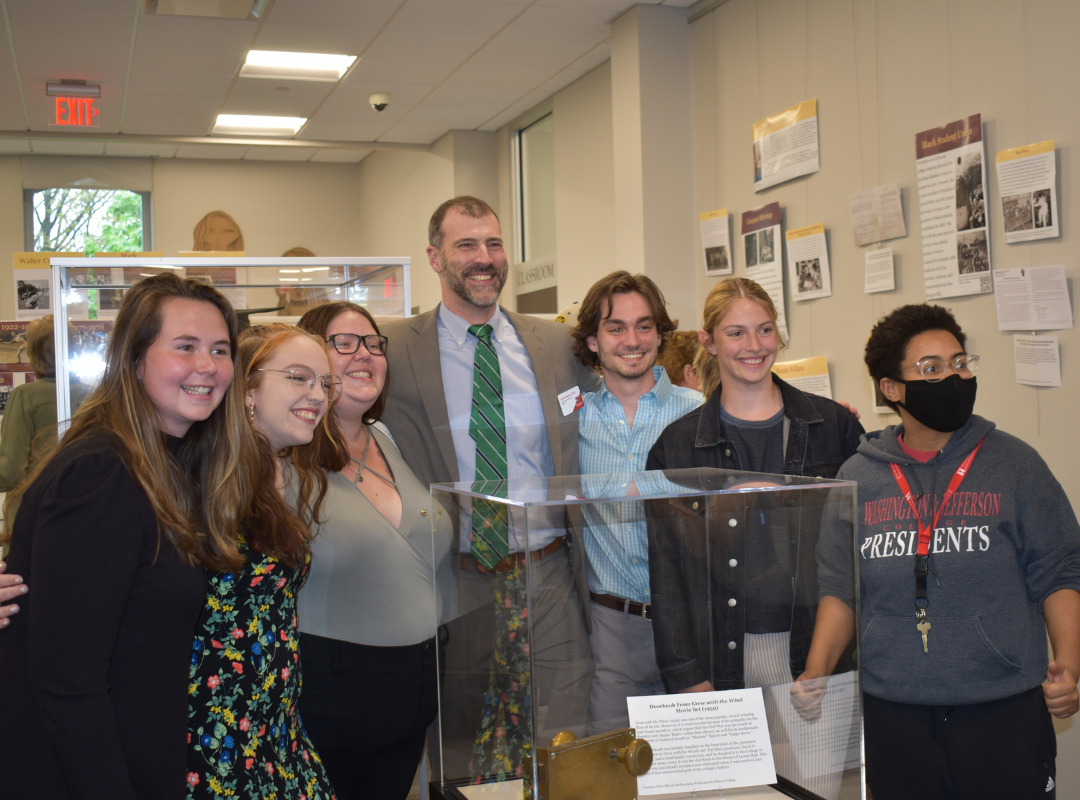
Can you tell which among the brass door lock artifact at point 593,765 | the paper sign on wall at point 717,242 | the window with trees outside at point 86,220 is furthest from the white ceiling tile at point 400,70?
the brass door lock artifact at point 593,765

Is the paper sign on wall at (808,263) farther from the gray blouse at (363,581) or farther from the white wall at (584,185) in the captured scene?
the gray blouse at (363,581)

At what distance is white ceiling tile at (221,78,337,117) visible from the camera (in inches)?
241

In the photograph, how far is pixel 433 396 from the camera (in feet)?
7.66

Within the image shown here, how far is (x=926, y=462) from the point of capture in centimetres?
192

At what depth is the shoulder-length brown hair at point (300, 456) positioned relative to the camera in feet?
5.17

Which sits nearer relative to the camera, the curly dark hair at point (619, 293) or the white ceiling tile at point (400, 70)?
the curly dark hair at point (619, 293)

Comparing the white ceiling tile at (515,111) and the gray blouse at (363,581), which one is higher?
the white ceiling tile at (515,111)

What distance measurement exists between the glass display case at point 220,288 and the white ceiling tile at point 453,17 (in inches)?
80.1

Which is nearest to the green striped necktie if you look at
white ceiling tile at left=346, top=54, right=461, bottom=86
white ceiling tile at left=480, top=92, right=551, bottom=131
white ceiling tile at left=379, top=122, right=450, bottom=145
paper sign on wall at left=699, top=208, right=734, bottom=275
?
paper sign on wall at left=699, top=208, right=734, bottom=275

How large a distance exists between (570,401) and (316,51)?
400 cm

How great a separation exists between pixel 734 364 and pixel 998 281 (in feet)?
4.64

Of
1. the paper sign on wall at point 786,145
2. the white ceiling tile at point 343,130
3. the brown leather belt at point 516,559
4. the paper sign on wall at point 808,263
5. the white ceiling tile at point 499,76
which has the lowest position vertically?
the brown leather belt at point 516,559

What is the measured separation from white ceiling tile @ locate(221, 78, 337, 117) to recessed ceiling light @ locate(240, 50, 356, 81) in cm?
13

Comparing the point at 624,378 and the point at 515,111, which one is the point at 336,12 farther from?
the point at 624,378
